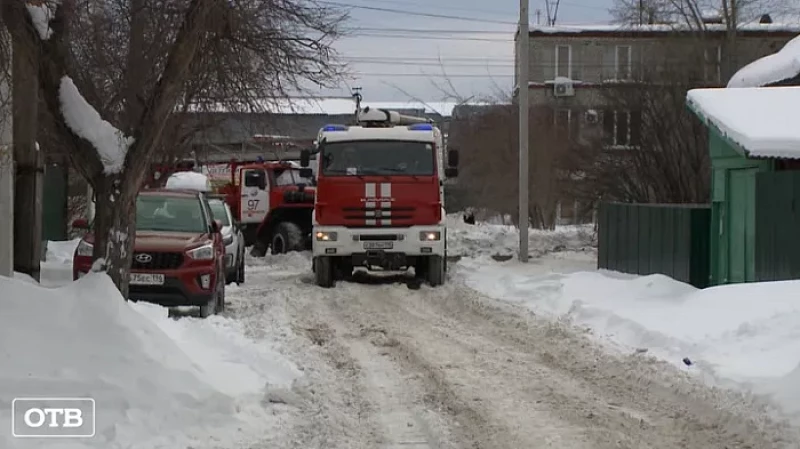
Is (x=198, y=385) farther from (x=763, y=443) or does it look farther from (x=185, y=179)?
(x=185, y=179)

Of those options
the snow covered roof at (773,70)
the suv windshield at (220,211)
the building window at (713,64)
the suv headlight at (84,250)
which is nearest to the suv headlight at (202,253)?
the suv headlight at (84,250)

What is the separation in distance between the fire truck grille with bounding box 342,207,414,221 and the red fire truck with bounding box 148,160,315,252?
21.4 feet

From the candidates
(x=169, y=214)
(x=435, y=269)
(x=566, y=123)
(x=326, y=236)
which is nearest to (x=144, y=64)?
(x=169, y=214)

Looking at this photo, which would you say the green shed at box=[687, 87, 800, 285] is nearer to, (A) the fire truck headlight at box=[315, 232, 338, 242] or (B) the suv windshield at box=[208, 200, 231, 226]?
(A) the fire truck headlight at box=[315, 232, 338, 242]

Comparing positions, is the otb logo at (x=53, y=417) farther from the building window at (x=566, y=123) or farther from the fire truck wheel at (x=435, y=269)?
the building window at (x=566, y=123)

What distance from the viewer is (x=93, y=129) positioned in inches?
368

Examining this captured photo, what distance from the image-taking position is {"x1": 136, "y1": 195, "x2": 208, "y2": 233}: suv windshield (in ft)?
46.8

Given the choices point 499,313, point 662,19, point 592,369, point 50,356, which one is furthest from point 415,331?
point 662,19

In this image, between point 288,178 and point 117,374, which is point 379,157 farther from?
point 117,374

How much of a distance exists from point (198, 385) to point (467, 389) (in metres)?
2.46

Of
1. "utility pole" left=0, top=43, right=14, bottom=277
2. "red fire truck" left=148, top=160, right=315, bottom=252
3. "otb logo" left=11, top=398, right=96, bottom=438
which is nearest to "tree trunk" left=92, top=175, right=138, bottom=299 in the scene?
"utility pole" left=0, top=43, right=14, bottom=277

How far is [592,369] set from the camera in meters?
9.92

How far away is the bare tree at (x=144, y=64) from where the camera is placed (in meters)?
9.20

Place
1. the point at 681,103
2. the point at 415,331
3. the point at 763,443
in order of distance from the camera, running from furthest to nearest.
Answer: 1. the point at 681,103
2. the point at 415,331
3. the point at 763,443
